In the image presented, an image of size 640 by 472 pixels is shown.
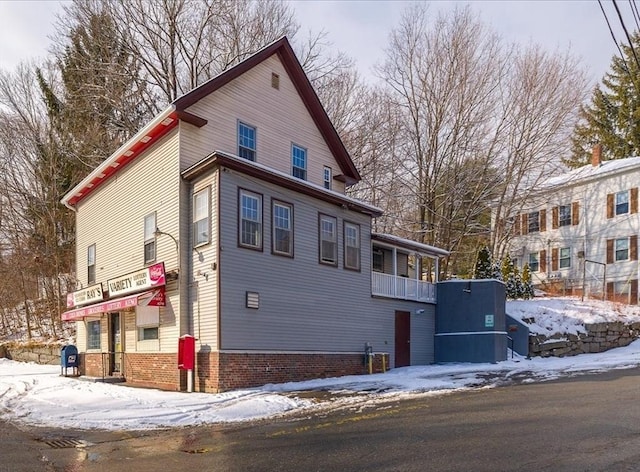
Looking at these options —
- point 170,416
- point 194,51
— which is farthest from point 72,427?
point 194,51

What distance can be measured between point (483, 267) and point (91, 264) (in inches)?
670

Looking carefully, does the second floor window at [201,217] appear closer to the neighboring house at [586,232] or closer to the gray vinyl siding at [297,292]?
the gray vinyl siding at [297,292]

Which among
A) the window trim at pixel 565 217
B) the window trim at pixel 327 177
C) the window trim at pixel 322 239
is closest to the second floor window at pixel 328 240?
the window trim at pixel 322 239

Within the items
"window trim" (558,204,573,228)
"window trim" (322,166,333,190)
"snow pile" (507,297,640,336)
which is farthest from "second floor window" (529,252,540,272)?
"window trim" (322,166,333,190)

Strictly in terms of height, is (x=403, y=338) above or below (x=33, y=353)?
above

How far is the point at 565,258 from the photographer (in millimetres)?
36500

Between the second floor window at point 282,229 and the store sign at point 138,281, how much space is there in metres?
3.08

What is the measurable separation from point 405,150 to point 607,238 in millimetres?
13133

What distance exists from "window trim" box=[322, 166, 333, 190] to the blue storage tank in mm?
5789

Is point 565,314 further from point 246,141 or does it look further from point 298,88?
point 246,141

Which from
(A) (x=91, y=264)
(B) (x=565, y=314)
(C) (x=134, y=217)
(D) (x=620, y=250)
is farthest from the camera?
(D) (x=620, y=250)

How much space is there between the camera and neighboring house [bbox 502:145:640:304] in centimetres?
3284

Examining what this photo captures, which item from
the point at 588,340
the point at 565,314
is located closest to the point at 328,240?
the point at 565,314

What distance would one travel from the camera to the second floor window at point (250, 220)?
50.6 ft
